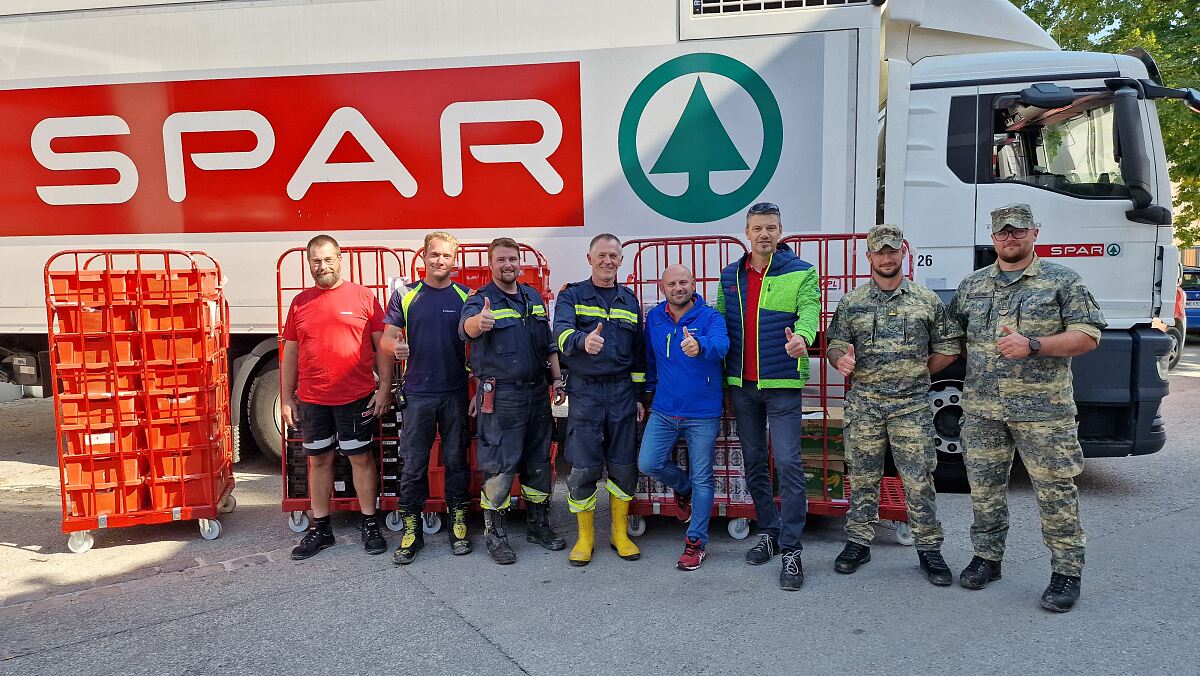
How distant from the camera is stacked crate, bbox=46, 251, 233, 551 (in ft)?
14.4

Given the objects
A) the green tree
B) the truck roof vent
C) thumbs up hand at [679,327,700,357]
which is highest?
the green tree

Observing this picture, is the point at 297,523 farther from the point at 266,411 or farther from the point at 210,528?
the point at 266,411

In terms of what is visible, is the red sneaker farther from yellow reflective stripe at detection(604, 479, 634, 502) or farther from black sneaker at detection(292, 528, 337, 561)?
black sneaker at detection(292, 528, 337, 561)

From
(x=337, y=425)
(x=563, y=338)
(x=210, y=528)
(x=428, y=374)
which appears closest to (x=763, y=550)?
(x=563, y=338)

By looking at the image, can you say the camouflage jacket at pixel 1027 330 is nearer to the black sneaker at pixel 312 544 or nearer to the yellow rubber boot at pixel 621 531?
the yellow rubber boot at pixel 621 531

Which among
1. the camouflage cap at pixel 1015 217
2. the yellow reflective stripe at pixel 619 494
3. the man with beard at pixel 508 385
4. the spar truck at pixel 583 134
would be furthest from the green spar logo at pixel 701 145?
the yellow reflective stripe at pixel 619 494

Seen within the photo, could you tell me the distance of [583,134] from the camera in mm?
5262

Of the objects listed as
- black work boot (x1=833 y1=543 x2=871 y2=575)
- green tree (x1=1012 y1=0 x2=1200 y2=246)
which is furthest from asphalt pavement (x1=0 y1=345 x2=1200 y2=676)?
green tree (x1=1012 y1=0 x2=1200 y2=246)

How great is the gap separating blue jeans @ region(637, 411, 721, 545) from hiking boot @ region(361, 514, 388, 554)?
5.23 ft

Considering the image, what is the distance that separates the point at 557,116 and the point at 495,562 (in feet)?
9.73

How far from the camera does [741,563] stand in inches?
164

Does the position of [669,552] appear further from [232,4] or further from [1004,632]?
[232,4]

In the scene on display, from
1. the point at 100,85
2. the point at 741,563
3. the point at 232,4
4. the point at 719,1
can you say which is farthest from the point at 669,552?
the point at 100,85

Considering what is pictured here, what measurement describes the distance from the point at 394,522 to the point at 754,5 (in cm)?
413
